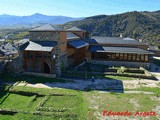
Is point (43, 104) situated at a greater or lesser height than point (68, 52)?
lesser

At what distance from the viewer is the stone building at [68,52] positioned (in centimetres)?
3284

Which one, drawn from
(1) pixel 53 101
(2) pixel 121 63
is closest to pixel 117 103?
(1) pixel 53 101

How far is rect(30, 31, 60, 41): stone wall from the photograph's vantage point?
1310 inches

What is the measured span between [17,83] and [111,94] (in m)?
12.3

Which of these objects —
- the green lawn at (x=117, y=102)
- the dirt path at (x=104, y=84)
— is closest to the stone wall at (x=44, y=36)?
the dirt path at (x=104, y=84)

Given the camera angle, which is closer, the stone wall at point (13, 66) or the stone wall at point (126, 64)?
the stone wall at point (13, 66)

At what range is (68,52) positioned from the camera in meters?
39.0

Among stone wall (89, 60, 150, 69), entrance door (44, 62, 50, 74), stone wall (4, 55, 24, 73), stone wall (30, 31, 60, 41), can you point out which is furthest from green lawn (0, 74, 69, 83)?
stone wall (89, 60, 150, 69)

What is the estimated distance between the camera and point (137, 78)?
112 feet

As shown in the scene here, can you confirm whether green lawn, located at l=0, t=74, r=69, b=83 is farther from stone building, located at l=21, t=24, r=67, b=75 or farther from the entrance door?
the entrance door

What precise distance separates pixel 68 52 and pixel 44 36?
6.67m

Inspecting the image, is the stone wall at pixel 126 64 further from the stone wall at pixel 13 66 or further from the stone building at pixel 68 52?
the stone wall at pixel 13 66

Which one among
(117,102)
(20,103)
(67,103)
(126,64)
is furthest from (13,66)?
(126,64)

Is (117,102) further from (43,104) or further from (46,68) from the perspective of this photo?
(46,68)
